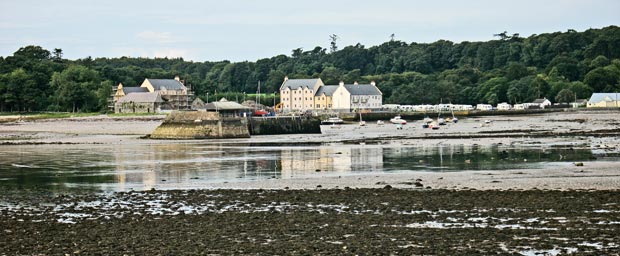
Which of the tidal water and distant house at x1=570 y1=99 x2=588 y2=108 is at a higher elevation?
distant house at x1=570 y1=99 x2=588 y2=108

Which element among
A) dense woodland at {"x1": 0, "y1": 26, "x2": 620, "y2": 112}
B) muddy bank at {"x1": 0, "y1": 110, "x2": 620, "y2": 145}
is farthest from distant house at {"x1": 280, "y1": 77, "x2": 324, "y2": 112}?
muddy bank at {"x1": 0, "y1": 110, "x2": 620, "y2": 145}

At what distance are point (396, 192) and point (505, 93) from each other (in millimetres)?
128902

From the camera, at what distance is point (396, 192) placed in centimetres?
2272

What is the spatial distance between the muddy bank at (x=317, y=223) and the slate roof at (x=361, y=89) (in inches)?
4664

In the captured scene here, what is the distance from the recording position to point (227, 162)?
36.2 meters

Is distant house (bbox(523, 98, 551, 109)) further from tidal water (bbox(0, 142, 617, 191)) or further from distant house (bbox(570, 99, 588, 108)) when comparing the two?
tidal water (bbox(0, 142, 617, 191))

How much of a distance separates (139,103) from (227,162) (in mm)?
83986

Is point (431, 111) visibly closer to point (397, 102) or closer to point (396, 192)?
point (397, 102)

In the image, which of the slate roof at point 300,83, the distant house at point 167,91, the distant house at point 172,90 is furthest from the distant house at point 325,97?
the distant house at point 172,90

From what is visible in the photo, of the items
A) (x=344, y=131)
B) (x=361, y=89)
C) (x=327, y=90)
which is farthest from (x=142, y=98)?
(x=344, y=131)

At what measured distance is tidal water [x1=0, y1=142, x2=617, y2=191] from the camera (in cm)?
2898

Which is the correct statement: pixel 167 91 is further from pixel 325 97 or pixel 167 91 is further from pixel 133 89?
pixel 325 97

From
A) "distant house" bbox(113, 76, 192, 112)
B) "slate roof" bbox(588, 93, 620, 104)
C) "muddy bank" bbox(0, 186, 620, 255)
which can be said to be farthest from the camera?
"slate roof" bbox(588, 93, 620, 104)

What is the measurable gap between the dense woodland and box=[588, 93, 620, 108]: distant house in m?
5.69
